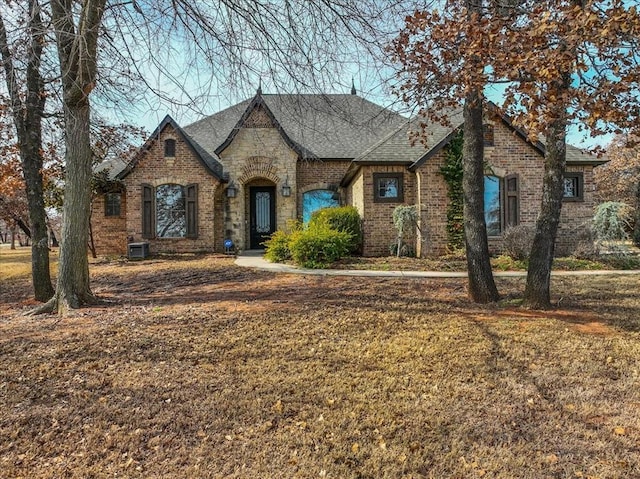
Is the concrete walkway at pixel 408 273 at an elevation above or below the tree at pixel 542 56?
below

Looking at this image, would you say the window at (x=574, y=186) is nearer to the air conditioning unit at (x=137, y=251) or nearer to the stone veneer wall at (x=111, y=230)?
the air conditioning unit at (x=137, y=251)

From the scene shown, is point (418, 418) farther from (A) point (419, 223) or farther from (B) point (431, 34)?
(A) point (419, 223)

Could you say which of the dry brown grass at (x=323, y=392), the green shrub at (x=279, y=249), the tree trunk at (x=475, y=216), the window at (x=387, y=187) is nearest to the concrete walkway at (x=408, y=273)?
the green shrub at (x=279, y=249)

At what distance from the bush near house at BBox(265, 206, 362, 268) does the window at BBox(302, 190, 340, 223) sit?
3.11 metres

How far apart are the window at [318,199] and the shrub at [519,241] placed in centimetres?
691

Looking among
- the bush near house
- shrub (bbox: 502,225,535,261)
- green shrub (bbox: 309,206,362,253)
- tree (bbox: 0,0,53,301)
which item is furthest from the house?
tree (bbox: 0,0,53,301)

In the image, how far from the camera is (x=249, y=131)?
15.7 meters

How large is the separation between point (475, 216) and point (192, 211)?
11.9 m

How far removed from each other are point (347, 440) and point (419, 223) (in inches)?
427

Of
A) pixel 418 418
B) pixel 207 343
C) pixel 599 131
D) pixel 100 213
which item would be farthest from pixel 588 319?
pixel 100 213

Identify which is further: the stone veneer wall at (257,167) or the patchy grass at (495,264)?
the stone veneer wall at (257,167)

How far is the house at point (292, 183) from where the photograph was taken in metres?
13.3

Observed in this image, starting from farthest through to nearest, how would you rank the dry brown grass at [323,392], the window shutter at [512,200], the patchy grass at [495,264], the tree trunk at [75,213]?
the window shutter at [512,200] → the patchy grass at [495,264] → the tree trunk at [75,213] → the dry brown grass at [323,392]

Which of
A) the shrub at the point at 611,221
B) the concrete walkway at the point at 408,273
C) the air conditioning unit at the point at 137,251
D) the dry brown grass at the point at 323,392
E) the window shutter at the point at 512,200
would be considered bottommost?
the dry brown grass at the point at 323,392
